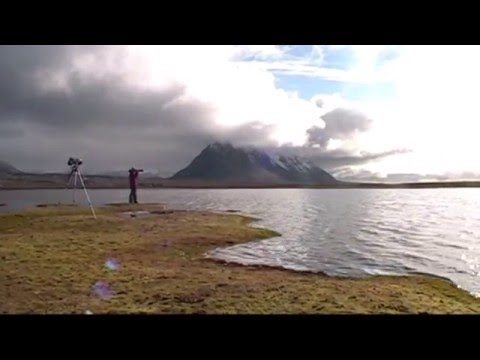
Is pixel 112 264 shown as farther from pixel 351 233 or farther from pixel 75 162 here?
pixel 351 233

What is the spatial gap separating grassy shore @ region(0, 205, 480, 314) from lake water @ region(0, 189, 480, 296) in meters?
1.04

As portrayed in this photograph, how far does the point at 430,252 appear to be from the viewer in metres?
12.7

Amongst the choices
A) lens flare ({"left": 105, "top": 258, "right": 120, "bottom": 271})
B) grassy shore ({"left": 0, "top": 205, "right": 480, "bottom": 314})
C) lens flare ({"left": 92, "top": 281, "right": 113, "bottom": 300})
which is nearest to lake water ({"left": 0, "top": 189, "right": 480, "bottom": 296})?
grassy shore ({"left": 0, "top": 205, "right": 480, "bottom": 314})

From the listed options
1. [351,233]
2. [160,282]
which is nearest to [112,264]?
[160,282]

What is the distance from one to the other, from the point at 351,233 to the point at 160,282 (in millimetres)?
9524

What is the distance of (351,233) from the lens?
50.3 feet

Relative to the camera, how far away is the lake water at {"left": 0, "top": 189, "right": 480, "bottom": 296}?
10391 millimetres

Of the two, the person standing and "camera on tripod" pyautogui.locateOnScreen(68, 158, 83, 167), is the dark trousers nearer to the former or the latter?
the person standing

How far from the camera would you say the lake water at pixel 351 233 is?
34.1 feet

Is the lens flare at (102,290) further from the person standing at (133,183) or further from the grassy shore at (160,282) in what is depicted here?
the person standing at (133,183)

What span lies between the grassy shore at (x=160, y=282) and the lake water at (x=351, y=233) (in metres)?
1.04

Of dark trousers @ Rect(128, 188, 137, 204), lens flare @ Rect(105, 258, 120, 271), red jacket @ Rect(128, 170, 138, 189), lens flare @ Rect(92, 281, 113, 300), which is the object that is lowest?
lens flare @ Rect(92, 281, 113, 300)
